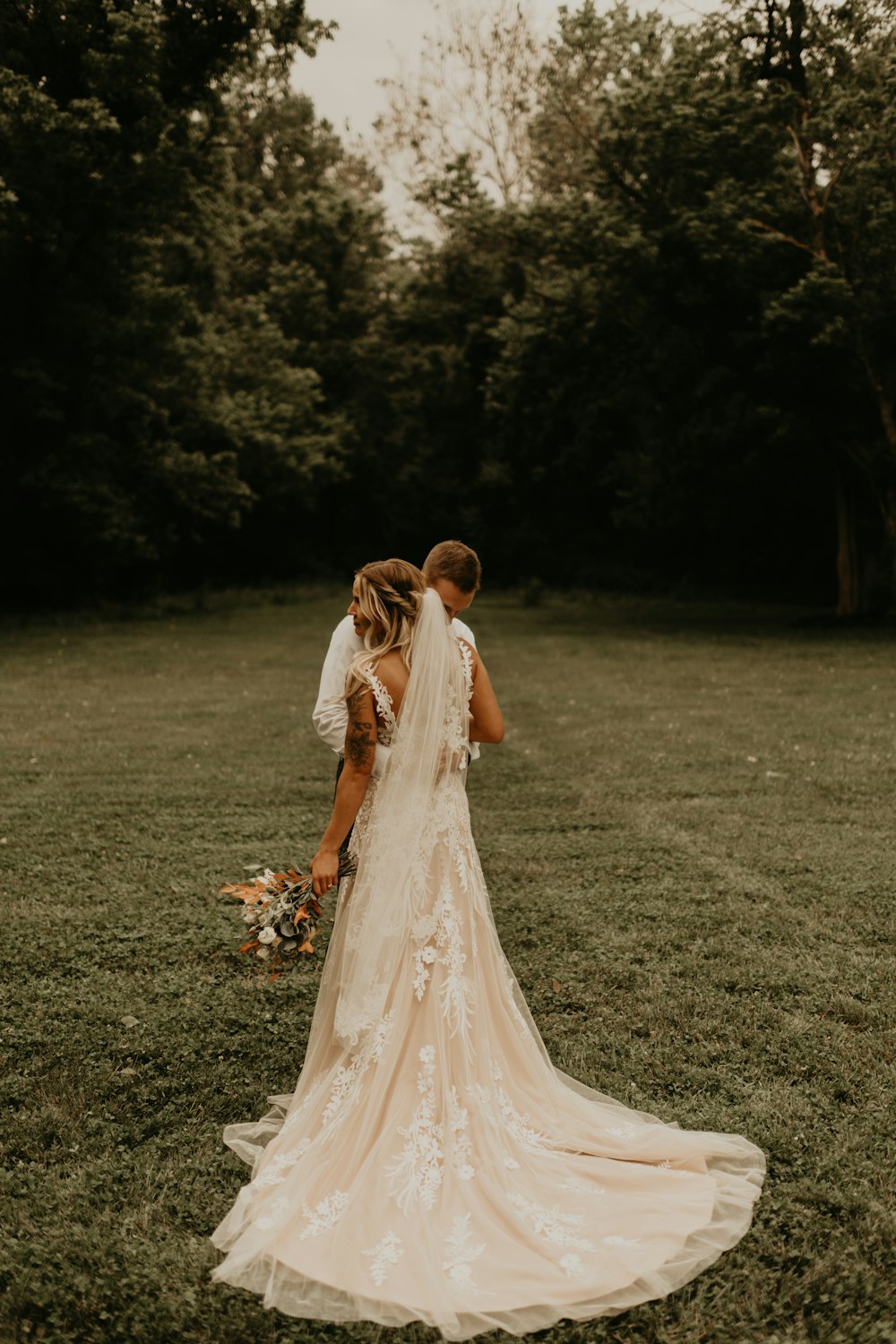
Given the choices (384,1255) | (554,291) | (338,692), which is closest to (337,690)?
(338,692)

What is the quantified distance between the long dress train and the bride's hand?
170 millimetres

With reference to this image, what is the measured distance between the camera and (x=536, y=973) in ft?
17.6

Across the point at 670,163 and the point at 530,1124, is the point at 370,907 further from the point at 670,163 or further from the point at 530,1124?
the point at 670,163

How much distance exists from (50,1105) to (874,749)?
8.59 metres

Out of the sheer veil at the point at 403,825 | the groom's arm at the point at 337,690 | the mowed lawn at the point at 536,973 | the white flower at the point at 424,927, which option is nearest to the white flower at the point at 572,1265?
the mowed lawn at the point at 536,973

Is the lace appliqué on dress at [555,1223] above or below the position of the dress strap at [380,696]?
below

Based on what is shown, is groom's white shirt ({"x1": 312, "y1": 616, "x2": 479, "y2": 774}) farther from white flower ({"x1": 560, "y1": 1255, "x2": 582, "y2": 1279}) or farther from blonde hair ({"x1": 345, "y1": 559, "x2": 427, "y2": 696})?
white flower ({"x1": 560, "y1": 1255, "x2": 582, "y2": 1279})

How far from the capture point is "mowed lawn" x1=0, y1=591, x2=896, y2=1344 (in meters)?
3.13

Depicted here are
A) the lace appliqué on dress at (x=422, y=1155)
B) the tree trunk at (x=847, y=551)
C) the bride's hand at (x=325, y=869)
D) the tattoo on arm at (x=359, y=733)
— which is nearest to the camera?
the lace appliqué on dress at (x=422, y=1155)

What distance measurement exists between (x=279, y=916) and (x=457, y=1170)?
99cm

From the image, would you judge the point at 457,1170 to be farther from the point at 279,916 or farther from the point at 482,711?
the point at 482,711

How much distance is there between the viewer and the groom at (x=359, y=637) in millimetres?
3602

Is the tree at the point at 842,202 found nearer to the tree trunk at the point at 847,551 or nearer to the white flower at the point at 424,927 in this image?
the tree trunk at the point at 847,551

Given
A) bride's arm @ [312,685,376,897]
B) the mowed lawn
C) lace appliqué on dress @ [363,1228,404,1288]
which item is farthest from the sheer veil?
the mowed lawn
